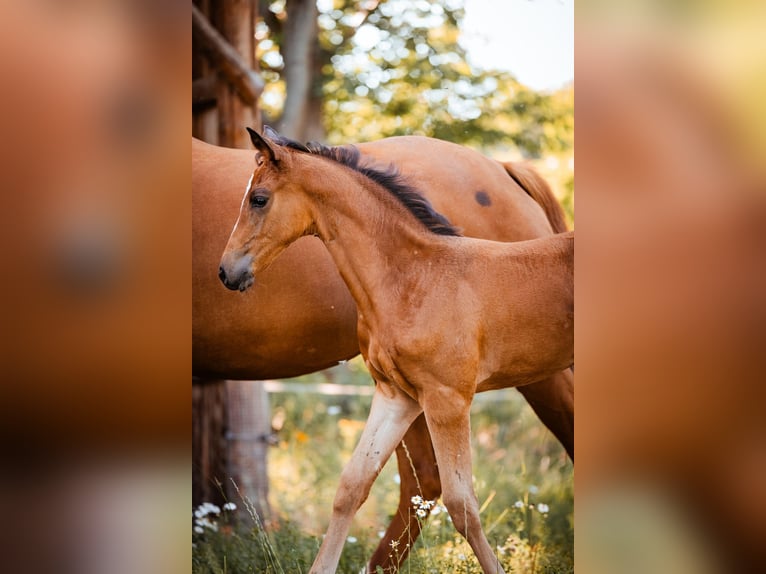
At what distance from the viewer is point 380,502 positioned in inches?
262

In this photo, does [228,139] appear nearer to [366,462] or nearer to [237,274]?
[237,274]

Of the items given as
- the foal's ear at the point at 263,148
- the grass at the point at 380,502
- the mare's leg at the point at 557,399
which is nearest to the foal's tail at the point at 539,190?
the mare's leg at the point at 557,399

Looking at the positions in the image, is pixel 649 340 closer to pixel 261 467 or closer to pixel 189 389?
pixel 189 389

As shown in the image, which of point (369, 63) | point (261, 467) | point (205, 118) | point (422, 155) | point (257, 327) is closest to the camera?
point (257, 327)

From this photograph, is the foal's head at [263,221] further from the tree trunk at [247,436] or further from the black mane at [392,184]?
the tree trunk at [247,436]

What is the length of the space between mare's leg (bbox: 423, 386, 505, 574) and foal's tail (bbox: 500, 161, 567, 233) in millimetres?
1642

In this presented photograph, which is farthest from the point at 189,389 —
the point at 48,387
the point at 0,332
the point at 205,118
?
the point at 205,118

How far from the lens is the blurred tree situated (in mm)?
7016

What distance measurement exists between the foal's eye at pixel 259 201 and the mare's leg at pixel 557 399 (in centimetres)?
167

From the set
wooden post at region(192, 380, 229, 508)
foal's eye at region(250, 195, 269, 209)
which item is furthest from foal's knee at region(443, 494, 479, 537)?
wooden post at region(192, 380, 229, 508)

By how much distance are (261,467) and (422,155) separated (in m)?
2.63

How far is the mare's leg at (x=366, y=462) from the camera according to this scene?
3.33 metres

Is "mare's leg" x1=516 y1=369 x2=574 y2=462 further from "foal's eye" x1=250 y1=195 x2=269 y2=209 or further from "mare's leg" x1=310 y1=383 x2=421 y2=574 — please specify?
"foal's eye" x1=250 y1=195 x2=269 y2=209

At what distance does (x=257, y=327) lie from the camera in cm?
396
